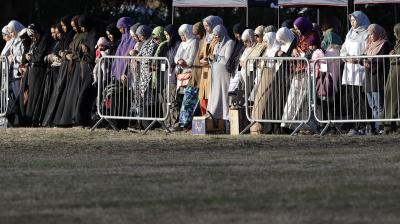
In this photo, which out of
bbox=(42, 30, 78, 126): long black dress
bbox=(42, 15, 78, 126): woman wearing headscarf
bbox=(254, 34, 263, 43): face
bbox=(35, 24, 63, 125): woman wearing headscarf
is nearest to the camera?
bbox=(254, 34, 263, 43): face

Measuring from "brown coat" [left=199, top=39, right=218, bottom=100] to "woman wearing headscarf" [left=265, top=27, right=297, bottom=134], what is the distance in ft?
5.04

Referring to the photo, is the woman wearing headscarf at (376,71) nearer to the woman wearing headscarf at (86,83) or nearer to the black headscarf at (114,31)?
the black headscarf at (114,31)

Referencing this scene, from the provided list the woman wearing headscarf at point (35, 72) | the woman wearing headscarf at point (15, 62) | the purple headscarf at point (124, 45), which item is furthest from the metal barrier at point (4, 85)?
the purple headscarf at point (124, 45)

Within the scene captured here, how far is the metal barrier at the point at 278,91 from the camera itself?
19047 millimetres

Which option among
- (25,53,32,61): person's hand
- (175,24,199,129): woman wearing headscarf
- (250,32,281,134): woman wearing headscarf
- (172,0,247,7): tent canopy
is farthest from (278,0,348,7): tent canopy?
(25,53,32,61): person's hand

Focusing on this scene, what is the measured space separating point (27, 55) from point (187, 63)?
435 cm

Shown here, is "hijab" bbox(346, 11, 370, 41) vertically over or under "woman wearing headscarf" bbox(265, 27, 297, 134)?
over

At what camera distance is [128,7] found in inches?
1633

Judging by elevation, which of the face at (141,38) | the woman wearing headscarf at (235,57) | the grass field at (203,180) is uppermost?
the face at (141,38)

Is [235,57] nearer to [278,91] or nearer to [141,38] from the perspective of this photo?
[278,91]

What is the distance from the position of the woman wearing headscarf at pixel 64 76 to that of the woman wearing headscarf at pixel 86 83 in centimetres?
17

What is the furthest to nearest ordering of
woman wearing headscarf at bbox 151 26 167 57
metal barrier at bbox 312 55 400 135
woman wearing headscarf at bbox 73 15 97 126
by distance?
woman wearing headscarf at bbox 73 15 97 126 → woman wearing headscarf at bbox 151 26 167 57 → metal barrier at bbox 312 55 400 135

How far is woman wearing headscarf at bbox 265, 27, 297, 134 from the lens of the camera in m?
19.3

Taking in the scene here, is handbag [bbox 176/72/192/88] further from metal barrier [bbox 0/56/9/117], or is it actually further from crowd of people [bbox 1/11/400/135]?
metal barrier [bbox 0/56/9/117]
